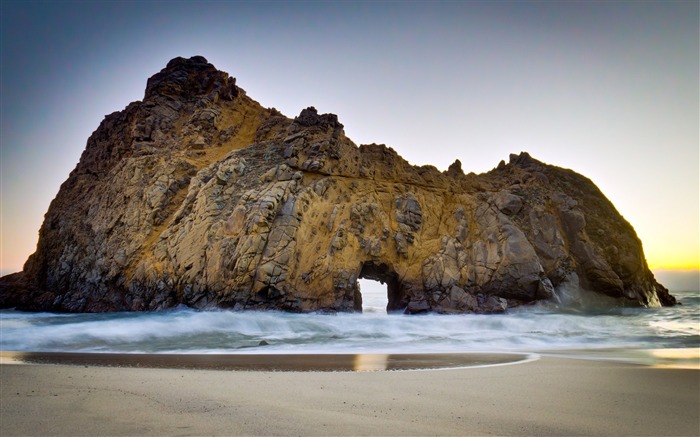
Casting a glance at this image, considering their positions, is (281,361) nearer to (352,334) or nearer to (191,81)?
(352,334)

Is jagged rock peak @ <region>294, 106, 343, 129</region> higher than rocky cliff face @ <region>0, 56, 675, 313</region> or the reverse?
higher

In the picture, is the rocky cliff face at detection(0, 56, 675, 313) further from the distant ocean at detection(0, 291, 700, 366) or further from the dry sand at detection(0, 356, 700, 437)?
the dry sand at detection(0, 356, 700, 437)

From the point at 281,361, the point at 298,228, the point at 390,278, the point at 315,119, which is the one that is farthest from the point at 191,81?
the point at 281,361

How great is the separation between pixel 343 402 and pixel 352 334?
379 inches

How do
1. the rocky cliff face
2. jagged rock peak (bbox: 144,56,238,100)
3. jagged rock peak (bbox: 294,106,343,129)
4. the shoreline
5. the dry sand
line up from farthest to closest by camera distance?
jagged rock peak (bbox: 144,56,238,100), jagged rock peak (bbox: 294,106,343,129), the rocky cliff face, the shoreline, the dry sand

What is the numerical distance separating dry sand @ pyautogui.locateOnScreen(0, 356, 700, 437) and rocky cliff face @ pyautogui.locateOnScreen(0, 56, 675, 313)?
1369cm

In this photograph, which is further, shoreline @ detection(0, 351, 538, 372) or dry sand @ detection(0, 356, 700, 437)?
shoreline @ detection(0, 351, 538, 372)

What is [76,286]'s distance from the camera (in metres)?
Result: 24.0

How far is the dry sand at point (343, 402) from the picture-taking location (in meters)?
3.79

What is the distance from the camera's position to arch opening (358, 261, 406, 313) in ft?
74.2

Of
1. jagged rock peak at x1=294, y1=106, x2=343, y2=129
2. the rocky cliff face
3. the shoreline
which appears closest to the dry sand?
the shoreline

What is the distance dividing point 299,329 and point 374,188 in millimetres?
11292

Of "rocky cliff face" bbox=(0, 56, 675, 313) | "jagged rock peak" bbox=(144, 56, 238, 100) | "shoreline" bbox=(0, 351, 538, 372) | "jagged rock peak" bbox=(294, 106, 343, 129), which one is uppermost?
"jagged rock peak" bbox=(144, 56, 238, 100)

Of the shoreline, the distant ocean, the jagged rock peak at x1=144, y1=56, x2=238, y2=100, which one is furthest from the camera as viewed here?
the jagged rock peak at x1=144, y1=56, x2=238, y2=100
